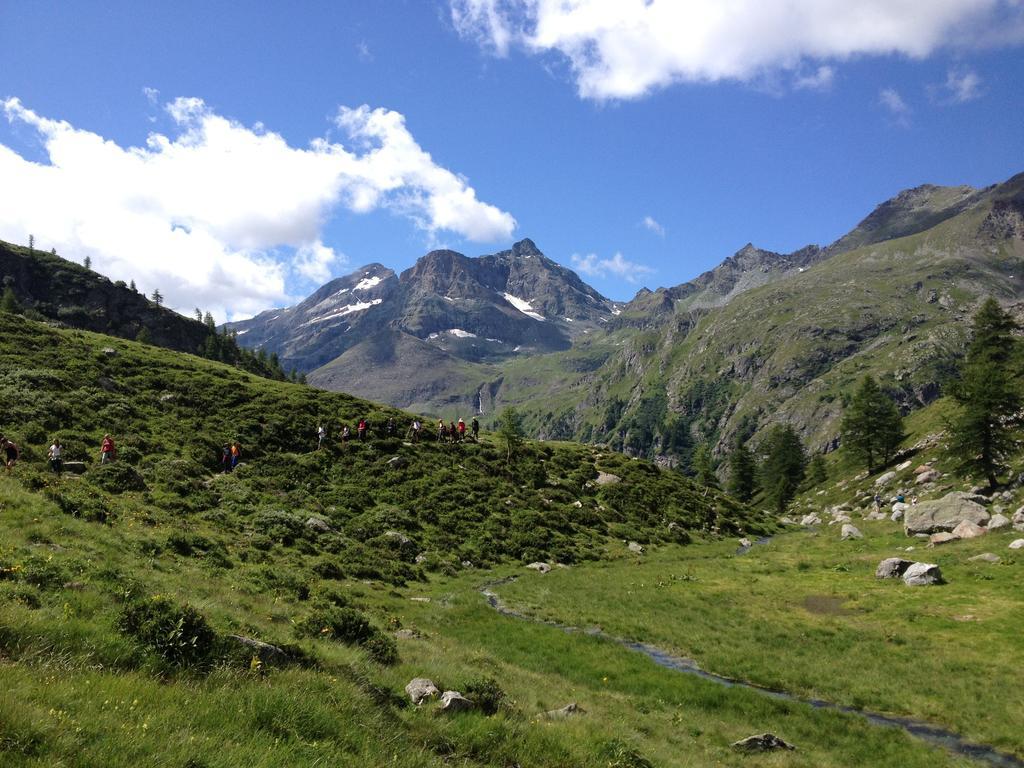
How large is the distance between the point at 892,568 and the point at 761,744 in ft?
87.3

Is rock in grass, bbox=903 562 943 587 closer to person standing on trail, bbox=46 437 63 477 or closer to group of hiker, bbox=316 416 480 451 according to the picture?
group of hiker, bbox=316 416 480 451

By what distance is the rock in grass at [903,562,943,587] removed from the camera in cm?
3381

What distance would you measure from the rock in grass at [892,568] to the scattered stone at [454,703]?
34829 millimetres

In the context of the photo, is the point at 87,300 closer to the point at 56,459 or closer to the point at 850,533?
the point at 56,459

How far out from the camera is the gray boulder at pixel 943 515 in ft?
152

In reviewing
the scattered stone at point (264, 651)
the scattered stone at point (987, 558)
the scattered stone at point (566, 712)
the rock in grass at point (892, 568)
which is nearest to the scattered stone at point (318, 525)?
the scattered stone at point (566, 712)

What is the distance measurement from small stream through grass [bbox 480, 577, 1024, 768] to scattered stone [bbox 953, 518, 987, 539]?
3175 cm

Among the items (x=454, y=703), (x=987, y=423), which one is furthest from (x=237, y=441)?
(x=987, y=423)

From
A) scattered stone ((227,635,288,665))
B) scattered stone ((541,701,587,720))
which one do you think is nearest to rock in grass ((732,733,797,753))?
scattered stone ((541,701,587,720))

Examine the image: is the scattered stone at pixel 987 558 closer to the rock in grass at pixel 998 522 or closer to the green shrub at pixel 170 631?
the rock in grass at pixel 998 522

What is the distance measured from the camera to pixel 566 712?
15758 mm

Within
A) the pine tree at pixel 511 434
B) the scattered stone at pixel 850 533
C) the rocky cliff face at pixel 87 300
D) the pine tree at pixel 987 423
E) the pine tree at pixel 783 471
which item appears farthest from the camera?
the rocky cliff face at pixel 87 300

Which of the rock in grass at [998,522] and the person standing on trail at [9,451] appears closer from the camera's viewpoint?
the person standing on trail at [9,451]

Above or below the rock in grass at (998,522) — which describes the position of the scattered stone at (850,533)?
below
